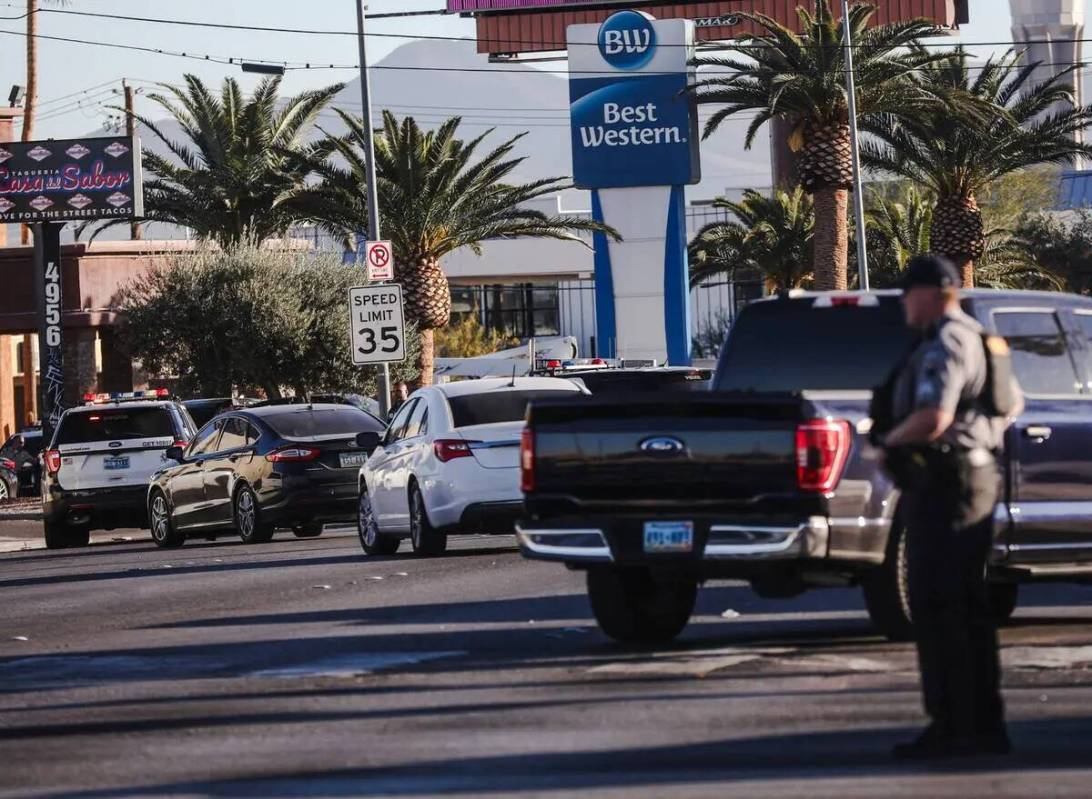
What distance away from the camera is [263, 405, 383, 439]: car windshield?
79.0ft

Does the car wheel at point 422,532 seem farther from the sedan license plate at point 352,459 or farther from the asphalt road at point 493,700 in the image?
the sedan license plate at point 352,459

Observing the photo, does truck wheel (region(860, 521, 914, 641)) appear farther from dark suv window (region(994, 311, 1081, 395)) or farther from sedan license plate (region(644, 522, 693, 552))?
dark suv window (region(994, 311, 1081, 395))

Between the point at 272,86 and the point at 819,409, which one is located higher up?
the point at 272,86

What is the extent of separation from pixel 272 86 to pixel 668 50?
9.64 m

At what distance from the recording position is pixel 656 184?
5147cm

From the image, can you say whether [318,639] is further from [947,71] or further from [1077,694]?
[947,71]

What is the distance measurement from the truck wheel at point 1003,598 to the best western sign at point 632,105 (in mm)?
38333

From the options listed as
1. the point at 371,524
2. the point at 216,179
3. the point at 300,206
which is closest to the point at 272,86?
the point at 216,179

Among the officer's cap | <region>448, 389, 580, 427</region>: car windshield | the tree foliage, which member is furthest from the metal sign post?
the officer's cap

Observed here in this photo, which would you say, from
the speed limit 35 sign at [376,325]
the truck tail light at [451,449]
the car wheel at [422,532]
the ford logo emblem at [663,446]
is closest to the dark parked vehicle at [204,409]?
the speed limit 35 sign at [376,325]

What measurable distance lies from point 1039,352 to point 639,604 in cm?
261

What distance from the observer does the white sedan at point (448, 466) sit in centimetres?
1891

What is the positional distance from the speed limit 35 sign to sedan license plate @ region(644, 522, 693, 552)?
65.6 feet

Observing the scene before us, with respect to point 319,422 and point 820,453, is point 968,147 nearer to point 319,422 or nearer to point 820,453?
point 319,422
